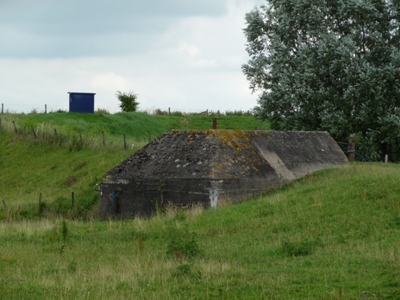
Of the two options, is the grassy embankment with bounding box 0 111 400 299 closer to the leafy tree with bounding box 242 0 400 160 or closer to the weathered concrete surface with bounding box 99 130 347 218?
the weathered concrete surface with bounding box 99 130 347 218

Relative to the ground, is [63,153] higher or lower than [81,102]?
lower

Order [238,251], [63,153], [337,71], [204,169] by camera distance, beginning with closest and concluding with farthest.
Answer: [238,251] < [204,169] < [337,71] < [63,153]

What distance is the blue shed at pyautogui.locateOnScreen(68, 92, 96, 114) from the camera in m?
57.2

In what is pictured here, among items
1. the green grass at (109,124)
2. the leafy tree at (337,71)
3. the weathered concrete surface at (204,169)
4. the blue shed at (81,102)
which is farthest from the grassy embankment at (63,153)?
the leafy tree at (337,71)

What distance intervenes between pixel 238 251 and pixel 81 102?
4417 cm

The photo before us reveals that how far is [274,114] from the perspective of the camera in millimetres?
38781

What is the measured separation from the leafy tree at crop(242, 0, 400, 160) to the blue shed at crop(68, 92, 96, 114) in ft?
70.1

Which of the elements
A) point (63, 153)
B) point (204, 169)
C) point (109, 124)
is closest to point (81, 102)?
point (109, 124)

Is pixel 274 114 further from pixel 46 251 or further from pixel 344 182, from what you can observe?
pixel 46 251

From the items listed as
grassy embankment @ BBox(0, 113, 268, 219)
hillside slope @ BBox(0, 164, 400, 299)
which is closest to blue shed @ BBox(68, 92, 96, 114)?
grassy embankment @ BBox(0, 113, 268, 219)

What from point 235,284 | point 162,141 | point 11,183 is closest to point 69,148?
point 11,183

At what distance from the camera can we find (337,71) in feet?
118

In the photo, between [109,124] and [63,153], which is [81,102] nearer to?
[109,124]

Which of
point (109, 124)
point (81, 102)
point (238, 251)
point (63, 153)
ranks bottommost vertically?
point (238, 251)
